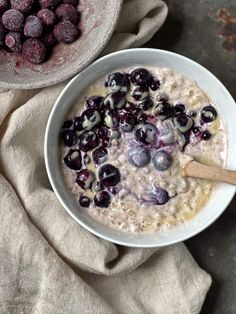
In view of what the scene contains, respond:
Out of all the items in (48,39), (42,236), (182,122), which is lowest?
(42,236)

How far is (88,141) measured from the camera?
112 cm

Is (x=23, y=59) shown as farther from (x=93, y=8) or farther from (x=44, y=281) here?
(x=44, y=281)

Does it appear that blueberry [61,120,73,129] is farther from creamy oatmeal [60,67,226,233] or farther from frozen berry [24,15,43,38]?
frozen berry [24,15,43,38]

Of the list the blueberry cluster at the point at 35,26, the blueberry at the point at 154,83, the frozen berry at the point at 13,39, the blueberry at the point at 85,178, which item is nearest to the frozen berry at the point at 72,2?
the blueberry cluster at the point at 35,26

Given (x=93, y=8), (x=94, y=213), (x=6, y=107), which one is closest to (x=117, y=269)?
(x=94, y=213)

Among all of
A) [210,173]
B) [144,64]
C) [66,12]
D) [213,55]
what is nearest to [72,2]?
[66,12]

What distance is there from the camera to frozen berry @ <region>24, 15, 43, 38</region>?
1.15 metres

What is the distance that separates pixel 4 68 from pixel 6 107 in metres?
0.07

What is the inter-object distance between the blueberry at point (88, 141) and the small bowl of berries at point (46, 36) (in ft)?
0.33

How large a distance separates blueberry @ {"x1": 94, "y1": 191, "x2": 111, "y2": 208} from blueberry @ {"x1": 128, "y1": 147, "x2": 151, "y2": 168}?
7 cm

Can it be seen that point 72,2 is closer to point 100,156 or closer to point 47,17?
point 47,17

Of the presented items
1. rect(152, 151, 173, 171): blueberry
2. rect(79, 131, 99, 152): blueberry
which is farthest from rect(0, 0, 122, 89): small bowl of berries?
rect(152, 151, 173, 171): blueberry

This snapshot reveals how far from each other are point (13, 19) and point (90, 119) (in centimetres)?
22

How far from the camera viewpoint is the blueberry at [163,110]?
111 centimetres
